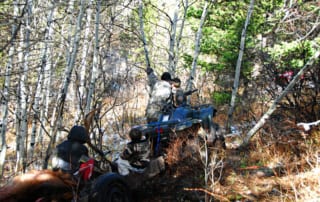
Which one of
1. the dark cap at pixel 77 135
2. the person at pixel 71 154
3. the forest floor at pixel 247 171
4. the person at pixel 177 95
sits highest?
the person at pixel 177 95

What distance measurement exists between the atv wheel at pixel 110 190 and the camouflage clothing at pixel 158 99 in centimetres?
227

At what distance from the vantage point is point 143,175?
527 cm

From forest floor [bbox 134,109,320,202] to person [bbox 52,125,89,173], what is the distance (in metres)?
1.20

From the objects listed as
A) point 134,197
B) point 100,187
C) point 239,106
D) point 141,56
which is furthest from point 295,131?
point 141,56

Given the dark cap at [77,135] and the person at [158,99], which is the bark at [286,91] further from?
the dark cap at [77,135]

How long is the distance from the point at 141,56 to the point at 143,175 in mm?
14475

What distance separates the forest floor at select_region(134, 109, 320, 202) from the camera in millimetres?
4738

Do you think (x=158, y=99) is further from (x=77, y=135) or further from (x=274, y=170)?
(x=274, y=170)

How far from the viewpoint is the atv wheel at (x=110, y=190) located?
414cm

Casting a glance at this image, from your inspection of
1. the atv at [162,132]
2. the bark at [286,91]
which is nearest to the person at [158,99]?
the atv at [162,132]

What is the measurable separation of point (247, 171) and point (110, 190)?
2.80 metres

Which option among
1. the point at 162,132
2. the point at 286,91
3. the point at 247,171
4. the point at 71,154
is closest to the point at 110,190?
the point at 71,154

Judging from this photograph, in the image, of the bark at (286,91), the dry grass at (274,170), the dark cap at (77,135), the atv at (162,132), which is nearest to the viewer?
the dry grass at (274,170)

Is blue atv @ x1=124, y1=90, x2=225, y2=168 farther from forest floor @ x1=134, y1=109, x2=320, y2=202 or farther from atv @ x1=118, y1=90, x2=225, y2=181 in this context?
forest floor @ x1=134, y1=109, x2=320, y2=202
